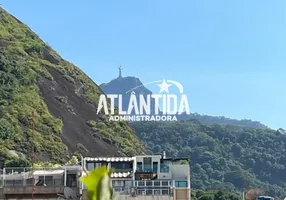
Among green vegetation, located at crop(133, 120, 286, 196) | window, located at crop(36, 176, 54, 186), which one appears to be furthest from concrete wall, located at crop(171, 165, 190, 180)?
green vegetation, located at crop(133, 120, 286, 196)

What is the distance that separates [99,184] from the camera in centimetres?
385

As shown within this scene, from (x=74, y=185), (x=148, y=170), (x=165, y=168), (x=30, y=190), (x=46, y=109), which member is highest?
(x=46, y=109)

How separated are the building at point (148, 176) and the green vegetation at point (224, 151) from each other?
72.0 meters

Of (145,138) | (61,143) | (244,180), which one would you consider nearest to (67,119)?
(61,143)

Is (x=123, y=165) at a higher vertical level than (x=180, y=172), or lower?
higher

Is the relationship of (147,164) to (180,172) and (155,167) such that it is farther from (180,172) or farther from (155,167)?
(180,172)

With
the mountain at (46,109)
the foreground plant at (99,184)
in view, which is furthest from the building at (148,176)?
the foreground plant at (99,184)

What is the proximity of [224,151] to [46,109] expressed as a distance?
2663 inches

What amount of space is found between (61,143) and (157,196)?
47772mm

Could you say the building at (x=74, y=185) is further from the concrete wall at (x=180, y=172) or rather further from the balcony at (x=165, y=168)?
the balcony at (x=165, y=168)

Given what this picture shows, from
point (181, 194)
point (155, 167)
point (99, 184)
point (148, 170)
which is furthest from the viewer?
point (155, 167)

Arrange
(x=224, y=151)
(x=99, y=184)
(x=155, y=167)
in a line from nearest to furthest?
1. (x=99, y=184)
2. (x=155, y=167)
3. (x=224, y=151)

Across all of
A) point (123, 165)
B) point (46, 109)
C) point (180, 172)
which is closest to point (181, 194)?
point (180, 172)

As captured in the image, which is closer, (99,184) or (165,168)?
(99,184)
